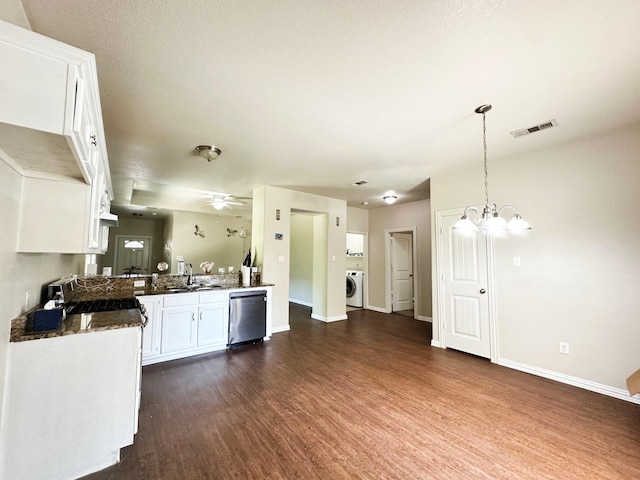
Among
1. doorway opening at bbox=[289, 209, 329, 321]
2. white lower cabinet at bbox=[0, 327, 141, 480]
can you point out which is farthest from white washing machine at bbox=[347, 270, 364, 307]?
white lower cabinet at bbox=[0, 327, 141, 480]

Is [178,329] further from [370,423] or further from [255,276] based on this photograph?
[370,423]

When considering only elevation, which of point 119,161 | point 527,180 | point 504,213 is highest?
point 119,161

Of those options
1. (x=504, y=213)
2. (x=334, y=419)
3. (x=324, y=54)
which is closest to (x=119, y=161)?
(x=324, y=54)

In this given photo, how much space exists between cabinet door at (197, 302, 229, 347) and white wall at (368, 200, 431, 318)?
4.04 m

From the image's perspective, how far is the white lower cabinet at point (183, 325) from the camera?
341 centimetres

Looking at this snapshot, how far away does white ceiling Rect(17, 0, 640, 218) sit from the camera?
4.81 ft

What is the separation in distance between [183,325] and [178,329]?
7 centimetres

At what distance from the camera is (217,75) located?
1.94 metres

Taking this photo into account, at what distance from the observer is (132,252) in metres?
8.85

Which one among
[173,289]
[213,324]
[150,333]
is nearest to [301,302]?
[213,324]

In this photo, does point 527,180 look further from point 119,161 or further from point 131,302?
point 119,161

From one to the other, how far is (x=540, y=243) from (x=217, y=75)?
380cm

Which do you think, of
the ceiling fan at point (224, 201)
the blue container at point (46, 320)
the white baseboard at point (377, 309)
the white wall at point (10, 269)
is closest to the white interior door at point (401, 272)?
the white baseboard at point (377, 309)

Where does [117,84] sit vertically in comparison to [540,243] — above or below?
above
